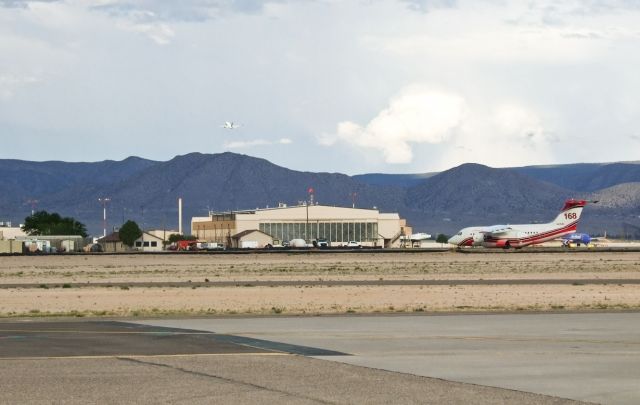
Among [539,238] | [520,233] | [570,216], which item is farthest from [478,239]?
[570,216]

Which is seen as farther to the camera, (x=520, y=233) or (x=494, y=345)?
(x=520, y=233)

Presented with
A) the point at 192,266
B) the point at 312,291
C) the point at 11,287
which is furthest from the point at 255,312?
the point at 192,266

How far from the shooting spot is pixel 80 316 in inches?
1719

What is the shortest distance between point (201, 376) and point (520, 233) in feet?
474

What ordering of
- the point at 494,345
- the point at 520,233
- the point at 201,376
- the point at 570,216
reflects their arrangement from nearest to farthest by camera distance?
1. the point at 201,376
2. the point at 494,345
3. the point at 520,233
4. the point at 570,216

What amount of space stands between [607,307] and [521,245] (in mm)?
118788

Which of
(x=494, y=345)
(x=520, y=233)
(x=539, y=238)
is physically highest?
(x=520, y=233)

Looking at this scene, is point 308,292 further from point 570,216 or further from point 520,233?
point 570,216

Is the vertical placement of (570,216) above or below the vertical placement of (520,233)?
above

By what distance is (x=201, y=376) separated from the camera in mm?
22750

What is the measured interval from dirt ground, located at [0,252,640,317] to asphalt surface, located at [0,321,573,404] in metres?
15.6

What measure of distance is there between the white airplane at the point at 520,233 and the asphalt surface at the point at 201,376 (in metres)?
133

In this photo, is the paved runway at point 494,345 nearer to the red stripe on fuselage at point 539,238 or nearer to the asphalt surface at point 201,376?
the asphalt surface at point 201,376

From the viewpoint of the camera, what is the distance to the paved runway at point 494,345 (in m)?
22.3
